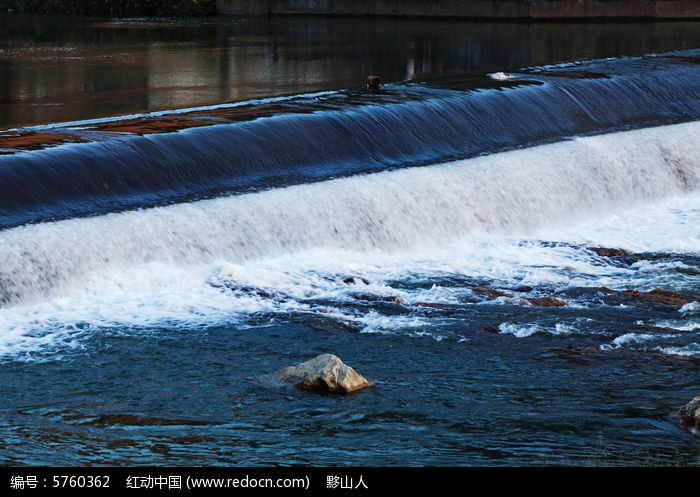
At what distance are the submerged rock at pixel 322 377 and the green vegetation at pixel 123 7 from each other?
38651 millimetres

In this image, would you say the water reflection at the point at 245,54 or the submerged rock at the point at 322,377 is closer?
the submerged rock at the point at 322,377

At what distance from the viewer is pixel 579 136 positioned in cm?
1568

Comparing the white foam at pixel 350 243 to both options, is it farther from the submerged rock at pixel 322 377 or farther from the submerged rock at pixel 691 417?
the submerged rock at pixel 691 417

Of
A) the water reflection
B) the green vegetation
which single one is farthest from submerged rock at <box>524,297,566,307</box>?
the green vegetation

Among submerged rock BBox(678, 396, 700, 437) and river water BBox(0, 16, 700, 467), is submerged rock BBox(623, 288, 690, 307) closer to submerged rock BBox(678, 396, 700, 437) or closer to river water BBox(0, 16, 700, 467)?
river water BBox(0, 16, 700, 467)

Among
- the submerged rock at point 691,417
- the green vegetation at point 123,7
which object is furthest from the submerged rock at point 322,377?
the green vegetation at point 123,7

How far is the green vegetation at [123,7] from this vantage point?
44.8m

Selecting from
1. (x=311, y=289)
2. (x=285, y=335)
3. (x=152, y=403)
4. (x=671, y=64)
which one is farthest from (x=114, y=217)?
(x=671, y=64)

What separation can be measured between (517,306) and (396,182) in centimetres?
340

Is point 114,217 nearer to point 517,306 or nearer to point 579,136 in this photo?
point 517,306

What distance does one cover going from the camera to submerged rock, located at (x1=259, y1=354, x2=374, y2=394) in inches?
286

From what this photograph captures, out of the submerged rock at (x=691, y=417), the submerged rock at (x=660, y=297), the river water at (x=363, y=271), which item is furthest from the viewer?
the submerged rock at (x=660, y=297)

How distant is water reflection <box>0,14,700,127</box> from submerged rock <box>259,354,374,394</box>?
966 centimetres

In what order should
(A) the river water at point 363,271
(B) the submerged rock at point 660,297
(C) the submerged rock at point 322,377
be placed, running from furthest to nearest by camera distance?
1. (B) the submerged rock at point 660,297
2. (C) the submerged rock at point 322,377
3. (A) the river water at point 363,271
